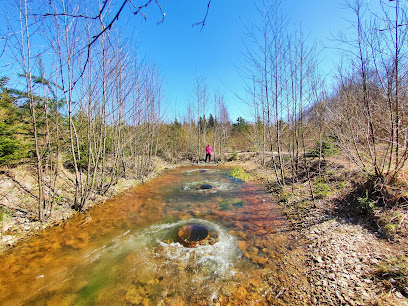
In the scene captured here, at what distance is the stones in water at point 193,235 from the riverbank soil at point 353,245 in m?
1.94

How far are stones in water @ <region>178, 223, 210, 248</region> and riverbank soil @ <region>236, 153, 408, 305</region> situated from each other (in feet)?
6.38

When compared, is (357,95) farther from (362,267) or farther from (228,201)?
(228,201)

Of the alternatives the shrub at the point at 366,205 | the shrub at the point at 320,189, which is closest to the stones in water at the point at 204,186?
the shrub at the point at 320,189

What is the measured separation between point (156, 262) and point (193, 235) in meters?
1.02

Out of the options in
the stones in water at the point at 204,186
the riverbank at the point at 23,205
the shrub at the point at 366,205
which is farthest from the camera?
the stones in water at the point at 204,186

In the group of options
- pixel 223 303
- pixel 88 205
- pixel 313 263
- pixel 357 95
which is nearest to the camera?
pixel 223 303

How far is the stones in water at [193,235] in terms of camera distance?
3.60m

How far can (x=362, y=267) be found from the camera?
95.7 inches

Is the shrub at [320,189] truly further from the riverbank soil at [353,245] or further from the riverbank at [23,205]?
the riverbank at [23,205]

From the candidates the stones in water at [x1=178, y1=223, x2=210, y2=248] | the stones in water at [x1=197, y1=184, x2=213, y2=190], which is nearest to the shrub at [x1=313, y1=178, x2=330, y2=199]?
the stones in water at [x1=178, y1=223, x2=210, y2=248]

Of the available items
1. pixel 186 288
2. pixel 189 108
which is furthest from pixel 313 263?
pixel 189 108

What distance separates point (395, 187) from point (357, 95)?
2110 millimetres

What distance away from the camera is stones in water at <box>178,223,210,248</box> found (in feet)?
11.8

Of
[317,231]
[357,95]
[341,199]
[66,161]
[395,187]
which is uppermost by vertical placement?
[357,95]
